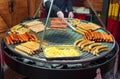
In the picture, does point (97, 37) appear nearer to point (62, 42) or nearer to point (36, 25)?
point (62, 42)

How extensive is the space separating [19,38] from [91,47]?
0.81m

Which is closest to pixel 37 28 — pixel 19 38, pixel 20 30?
pixel 20 30

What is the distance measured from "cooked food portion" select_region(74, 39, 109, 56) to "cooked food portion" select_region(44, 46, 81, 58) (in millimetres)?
121

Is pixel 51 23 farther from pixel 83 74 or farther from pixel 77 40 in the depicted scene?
pixel 83 74

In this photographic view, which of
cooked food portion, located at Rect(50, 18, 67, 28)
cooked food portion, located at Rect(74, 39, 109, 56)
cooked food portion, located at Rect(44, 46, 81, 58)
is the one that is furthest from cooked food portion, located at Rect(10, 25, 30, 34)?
cooked food portion, located at Rect(74, 39, 109, 56)

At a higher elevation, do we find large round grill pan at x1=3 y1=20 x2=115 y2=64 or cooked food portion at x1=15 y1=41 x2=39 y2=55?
cooked food portion at x1=15 y1=41 x2=39 y2=55

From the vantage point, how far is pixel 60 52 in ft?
7.06

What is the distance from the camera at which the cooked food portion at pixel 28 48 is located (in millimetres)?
2158

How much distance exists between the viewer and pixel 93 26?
2.96 metres

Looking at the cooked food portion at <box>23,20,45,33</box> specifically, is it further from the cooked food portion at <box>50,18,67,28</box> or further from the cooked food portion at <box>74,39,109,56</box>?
the cooked food portion at <box>74,39,109,56</box>

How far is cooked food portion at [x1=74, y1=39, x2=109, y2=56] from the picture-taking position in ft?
7.37

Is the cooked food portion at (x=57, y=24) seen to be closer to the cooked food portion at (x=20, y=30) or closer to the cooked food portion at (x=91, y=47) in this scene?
the cooked food portion at (x=20, y=30)

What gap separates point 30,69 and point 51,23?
1.11 m

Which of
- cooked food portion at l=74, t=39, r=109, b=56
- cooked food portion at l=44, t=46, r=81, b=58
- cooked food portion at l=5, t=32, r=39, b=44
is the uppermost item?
cooked food portion at l=5, t=32, r=39, b=44
